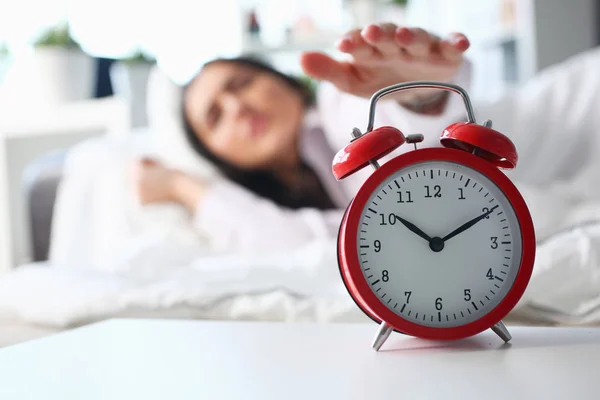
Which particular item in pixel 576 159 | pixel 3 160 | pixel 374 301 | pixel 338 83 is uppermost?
pixel 338 83

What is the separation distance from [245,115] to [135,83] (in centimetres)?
69

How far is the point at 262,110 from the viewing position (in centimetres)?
169

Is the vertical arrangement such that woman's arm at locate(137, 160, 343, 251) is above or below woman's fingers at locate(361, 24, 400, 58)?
below

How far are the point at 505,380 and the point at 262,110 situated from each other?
133 centimetres

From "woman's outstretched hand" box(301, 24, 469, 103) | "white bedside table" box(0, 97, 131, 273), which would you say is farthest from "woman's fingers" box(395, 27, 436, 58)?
"white bedside table" box(0, 97, 131, 273)

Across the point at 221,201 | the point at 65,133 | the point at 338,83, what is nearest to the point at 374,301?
the point at 338,83

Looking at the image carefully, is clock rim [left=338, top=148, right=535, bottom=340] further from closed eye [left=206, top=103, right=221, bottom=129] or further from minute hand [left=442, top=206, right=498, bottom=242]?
closed eye [left=206, top=103, right=221, bottom=129]

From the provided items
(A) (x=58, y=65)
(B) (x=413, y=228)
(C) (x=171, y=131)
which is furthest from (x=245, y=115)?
(B) (x=413, y=228)

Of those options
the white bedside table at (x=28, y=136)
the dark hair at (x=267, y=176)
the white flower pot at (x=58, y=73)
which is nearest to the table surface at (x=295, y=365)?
the dark hair at (x=267, y=176)

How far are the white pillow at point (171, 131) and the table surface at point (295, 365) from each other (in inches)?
44.2

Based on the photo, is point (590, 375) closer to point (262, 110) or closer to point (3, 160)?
point (262, 110)

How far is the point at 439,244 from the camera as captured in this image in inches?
21.5

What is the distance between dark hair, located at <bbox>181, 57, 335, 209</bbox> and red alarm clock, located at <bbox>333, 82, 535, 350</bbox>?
1136 mm

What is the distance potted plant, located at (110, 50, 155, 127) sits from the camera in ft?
7.21
